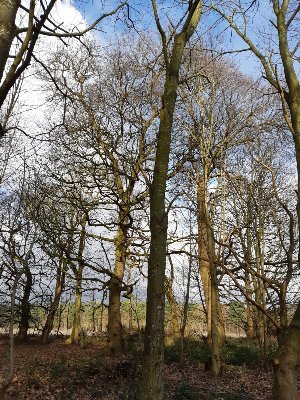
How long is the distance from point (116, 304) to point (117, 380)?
12.4 ft

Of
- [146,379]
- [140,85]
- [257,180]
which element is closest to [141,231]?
[257,180]

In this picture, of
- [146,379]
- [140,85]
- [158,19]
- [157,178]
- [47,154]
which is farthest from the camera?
[47,154]

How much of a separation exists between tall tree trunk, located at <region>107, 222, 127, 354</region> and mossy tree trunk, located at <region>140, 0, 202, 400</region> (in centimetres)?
777

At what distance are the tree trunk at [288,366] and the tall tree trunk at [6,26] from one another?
3.16m

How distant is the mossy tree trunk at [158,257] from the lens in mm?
3371

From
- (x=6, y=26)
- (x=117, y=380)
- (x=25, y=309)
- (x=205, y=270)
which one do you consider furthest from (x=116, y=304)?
(x=6, y=26)

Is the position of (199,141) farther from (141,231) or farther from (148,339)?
(148,339)

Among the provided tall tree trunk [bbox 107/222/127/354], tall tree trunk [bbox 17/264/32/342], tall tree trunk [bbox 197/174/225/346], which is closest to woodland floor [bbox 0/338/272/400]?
tall tree trunk [bbox 107/222/127/354]

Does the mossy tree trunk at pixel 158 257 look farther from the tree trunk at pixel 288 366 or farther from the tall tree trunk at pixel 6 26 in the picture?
the tall tree trunk at pixel 6 26

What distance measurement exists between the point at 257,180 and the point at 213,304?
4159 millimetres

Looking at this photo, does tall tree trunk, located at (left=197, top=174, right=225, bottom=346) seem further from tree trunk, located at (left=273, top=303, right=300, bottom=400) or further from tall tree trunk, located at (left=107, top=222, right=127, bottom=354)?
tree trunk, located at (left=273, top=303, right=300, bottom=400)

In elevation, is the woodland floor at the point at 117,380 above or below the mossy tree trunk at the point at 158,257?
below

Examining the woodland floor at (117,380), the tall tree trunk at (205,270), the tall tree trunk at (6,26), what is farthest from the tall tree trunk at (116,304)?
the tall tree trunk at (6,26)

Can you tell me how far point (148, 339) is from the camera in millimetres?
3453
